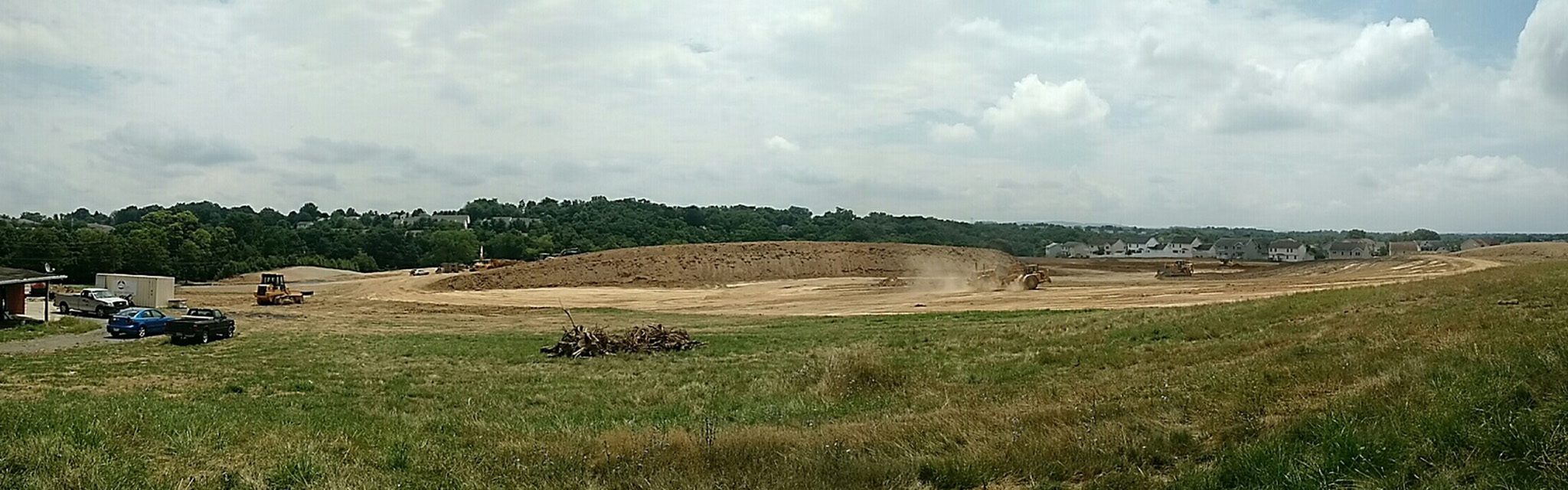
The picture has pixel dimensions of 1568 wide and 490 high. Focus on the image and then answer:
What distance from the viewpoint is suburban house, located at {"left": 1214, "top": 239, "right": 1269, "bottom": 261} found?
390ft

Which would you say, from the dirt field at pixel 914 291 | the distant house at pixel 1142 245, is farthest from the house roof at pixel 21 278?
the distant house at pixel 1142 245

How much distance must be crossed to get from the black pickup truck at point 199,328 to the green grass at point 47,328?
14.6ft

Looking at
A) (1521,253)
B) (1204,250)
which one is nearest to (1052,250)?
(1204,250)

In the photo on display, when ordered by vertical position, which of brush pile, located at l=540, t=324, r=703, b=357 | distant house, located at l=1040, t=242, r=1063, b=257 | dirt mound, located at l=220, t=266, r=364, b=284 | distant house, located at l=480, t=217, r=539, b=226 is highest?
distant house, located at l=480, t=217, r=539, b=226

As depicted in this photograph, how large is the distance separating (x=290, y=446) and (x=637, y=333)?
1992 cm

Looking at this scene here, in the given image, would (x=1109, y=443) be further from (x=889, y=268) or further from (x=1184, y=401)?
(x=889, y=268)

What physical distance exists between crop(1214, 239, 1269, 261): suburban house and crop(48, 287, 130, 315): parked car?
105599 mm

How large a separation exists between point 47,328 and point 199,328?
874 centimetres

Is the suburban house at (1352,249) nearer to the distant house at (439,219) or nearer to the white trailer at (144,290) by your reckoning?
the white trailer at (144,290)

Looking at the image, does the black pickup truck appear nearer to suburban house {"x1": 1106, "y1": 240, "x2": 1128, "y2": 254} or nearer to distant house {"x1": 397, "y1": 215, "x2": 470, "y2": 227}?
suburban house {"x1": 1106, "y1": 240, "x2": 1128, "y2": 254}

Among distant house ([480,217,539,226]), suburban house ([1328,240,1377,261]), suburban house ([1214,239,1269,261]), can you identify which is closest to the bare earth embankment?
suburban house ([1328,240,1377,261])

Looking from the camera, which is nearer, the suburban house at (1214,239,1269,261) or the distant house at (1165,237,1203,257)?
the suburban house at (1214,239,1269,261)

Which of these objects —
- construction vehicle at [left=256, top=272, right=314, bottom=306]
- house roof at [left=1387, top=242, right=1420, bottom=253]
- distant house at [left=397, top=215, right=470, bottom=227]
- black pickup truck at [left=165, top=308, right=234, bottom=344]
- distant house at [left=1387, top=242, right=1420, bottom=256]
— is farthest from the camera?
distant house at [left=397, top=215, right=470, bottom=227]

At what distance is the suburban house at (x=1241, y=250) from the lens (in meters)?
119
